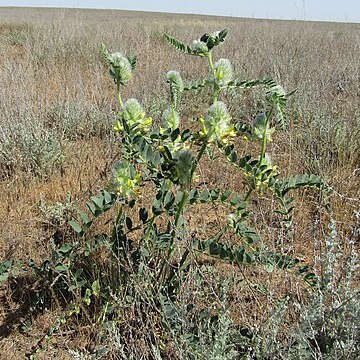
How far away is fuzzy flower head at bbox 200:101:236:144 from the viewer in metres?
1.18

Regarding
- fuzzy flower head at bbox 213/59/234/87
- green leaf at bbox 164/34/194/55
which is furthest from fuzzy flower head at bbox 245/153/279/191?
green leaf at bbox 164/34/194/55

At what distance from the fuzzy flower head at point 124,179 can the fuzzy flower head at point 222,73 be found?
0.37 meters

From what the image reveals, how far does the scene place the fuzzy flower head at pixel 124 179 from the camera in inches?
53.1

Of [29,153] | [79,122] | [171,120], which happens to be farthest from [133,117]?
[79,122]

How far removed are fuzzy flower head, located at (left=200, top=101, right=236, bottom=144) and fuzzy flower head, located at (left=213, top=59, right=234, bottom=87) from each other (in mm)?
92

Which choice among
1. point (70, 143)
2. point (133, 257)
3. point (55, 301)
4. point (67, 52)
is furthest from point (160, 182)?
point (67, 52)

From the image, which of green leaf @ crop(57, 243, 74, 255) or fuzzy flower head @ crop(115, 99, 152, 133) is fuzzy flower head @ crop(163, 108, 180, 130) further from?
green leaf @ crop(57, 243, 74, 255)

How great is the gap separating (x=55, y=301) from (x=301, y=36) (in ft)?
19.4

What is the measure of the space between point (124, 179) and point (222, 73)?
431 millimetres

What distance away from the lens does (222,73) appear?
4.12 ft

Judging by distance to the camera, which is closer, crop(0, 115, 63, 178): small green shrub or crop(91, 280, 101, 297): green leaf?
crop(91, 280, 101, 297): green leaf

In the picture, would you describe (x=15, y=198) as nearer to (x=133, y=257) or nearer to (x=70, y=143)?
(x=70, y=143)

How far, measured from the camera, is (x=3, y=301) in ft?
5.57

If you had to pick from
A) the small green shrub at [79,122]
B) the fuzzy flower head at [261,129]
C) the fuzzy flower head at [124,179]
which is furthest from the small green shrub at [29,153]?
the fuzzy flower head at [261,129]
